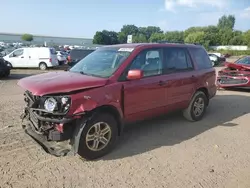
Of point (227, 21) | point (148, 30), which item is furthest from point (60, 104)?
point (227, 21)

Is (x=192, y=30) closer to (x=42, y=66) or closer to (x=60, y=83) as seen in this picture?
(x=42, y=66)

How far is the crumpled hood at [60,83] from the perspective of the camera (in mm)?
3760

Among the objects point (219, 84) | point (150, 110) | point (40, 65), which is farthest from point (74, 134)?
point (40, 65)

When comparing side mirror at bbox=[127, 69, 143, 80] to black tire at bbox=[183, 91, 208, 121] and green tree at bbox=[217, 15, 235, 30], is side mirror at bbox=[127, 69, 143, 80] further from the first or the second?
green tree at bbox=[217, 15, 235, 30]

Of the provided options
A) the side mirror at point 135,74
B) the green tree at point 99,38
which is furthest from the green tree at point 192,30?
the side mirror at point 135,74

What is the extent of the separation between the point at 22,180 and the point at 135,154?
1791 millimetres

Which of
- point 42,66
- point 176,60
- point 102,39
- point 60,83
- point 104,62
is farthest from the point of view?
point 102,39

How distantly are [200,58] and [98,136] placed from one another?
3.63m

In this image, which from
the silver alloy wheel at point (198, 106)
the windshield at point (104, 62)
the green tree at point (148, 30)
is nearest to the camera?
the windshield at point (104, 62)

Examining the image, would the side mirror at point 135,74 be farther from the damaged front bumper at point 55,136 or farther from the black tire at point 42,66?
the black tire at point 42,66

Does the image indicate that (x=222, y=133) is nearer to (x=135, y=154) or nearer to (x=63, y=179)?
(x=135, y=154)

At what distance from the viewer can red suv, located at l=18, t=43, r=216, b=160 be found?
3.82 metres

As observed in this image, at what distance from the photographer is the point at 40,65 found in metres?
19.1

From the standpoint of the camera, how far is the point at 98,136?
13.7ft
